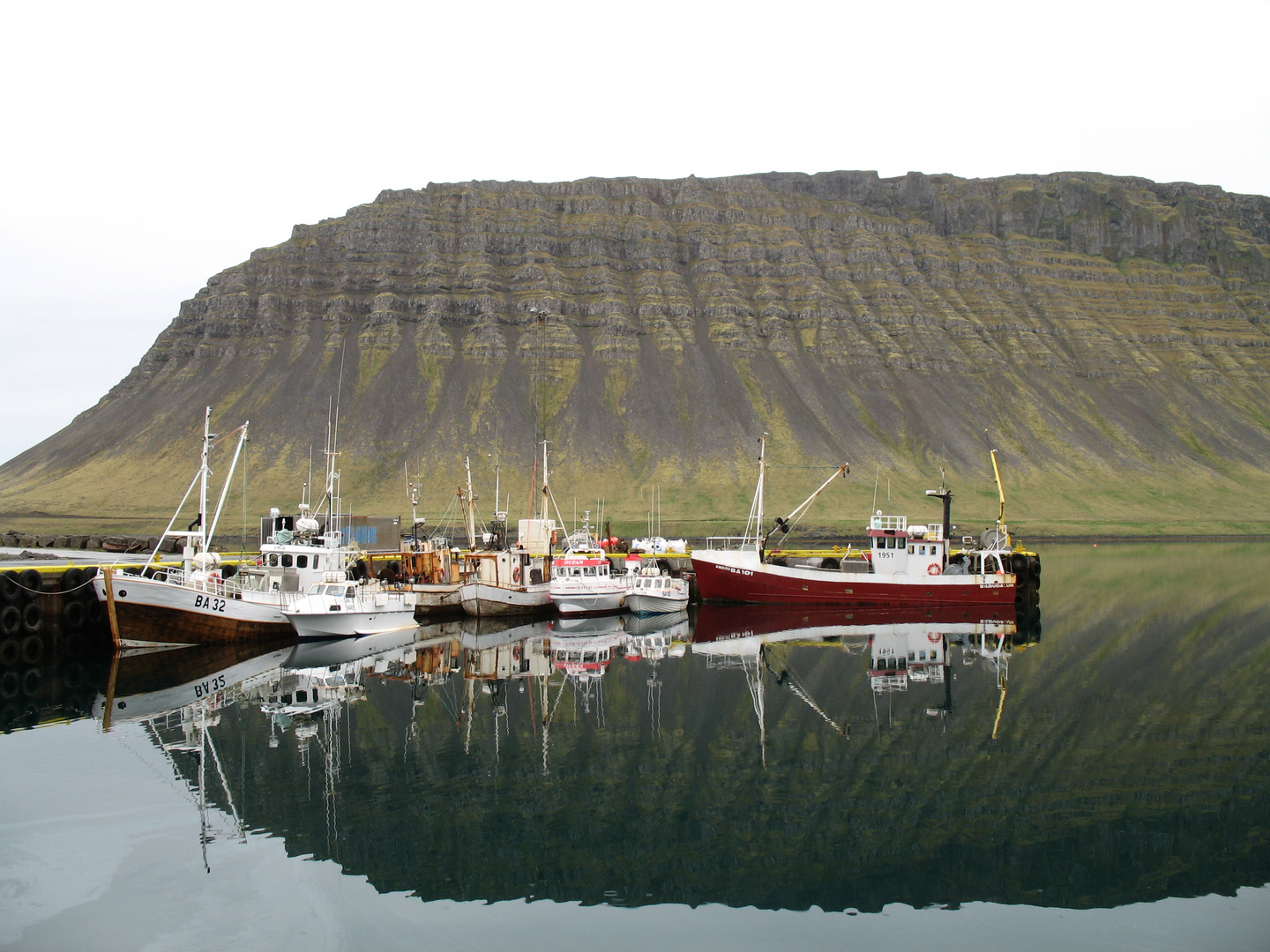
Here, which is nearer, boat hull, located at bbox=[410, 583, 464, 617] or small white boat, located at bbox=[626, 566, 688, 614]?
boat hull, located at bbox=[410, 583, 464, 617]

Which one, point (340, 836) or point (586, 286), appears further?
point (586, 286)

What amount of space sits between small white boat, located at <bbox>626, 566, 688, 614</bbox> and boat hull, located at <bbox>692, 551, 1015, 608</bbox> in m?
4.80

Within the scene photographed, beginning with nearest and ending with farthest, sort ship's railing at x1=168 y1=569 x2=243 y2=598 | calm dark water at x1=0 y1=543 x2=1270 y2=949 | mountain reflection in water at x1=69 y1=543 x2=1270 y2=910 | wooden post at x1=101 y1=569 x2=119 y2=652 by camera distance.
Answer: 1. calm dark water at x1=0 y1=543 x2=1270 y2=949
2. mountain reflection in water at x1=69 y1=543 x2=1270 y2=910
3. wooden post at x1=101 y1=569 x2=119 y2=652
4. ship's railing at x1=168 y1=569 x2=243 y2=598

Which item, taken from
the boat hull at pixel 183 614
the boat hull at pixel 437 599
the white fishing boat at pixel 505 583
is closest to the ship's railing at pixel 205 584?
the boat hull at pixel 183 614

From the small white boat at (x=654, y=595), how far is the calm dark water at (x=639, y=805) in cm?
1945

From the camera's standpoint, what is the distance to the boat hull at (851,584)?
67.8 meters

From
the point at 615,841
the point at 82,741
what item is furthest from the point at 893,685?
the point at 82,741

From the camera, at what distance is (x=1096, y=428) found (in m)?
182

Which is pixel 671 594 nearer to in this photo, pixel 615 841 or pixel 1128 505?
pixel 615 841

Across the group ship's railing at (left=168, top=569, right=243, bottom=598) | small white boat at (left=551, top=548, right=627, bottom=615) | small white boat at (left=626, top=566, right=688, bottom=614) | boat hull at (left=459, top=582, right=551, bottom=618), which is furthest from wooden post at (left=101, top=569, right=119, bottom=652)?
small white boat at (left=626, top=566, right=688, bottom=614)

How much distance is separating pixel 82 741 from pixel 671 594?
39485 mm

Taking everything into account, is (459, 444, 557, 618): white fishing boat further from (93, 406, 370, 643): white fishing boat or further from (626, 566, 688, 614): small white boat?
(93, 406, 370, 643): white fishing boat

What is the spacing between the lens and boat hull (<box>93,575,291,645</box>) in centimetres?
4472

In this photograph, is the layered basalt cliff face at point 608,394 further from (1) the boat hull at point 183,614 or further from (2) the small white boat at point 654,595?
(1) the boat hull at point 183,614
